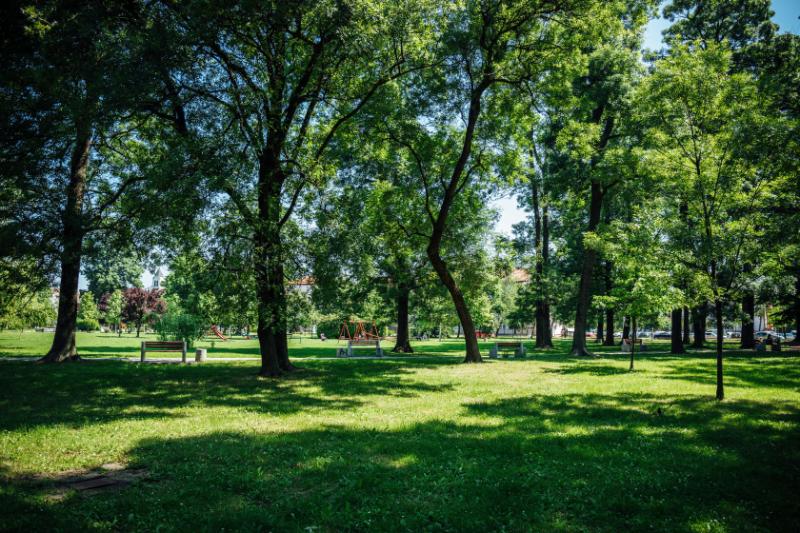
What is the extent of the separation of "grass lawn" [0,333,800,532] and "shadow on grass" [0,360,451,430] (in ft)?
0.36

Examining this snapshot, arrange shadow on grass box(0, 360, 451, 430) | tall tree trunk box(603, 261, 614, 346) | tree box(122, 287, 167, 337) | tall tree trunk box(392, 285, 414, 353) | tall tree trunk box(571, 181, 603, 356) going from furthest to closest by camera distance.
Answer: tree box(122, 287, 167, 337) < tall tree trunk box(603, 261, 614, 346) < tall tree trunk box(392, 285, 414, 353) < tall tree trunk box(571, 181, 603, 356) < shadow on grass box(0, 360, 451, 430)

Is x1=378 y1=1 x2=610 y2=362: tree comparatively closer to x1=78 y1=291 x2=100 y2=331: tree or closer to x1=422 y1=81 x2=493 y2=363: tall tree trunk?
x1=422 y1=81 x2=493 y2=363: tall tree trunk

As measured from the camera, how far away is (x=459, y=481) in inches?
233

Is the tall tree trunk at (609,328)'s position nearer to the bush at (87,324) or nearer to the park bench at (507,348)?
the park bench at (507,348)

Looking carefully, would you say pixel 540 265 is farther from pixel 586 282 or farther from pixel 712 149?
pixel 712 149

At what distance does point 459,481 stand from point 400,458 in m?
1.20

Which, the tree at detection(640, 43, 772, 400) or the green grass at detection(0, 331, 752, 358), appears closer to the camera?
the tree at detection(640, 43, 772, 400)

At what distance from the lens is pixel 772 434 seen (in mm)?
8453

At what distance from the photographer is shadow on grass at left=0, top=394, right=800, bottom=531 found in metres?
4.85

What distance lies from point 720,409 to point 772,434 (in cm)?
241

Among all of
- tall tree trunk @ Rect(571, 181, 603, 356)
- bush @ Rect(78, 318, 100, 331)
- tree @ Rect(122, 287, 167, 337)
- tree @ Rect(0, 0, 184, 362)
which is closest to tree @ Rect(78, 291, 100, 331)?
bush @ Rect(78, 318, 100, 331)

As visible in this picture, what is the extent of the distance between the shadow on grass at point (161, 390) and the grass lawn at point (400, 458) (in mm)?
110

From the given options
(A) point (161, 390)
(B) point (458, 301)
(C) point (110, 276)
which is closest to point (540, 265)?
(B) point (458, 301)

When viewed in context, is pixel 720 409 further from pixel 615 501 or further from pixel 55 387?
pixel 55 387
